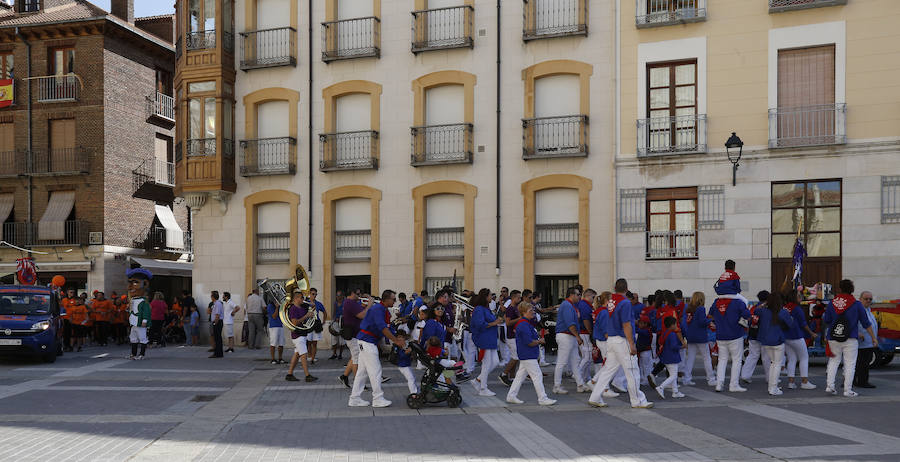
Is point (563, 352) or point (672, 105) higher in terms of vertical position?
point (672, 105)

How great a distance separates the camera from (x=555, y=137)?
23.9 metres

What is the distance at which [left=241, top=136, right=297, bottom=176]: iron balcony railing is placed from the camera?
26.2m

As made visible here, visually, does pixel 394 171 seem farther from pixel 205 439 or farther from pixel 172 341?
pixel 205 439

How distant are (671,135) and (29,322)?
53.8 ft

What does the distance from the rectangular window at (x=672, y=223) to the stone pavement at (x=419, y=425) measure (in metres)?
6.55

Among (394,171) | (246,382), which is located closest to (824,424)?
(246,382)

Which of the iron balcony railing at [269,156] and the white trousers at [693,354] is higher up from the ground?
the iron balcony railing at [269,156]

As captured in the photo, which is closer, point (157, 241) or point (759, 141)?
point (759, 141)

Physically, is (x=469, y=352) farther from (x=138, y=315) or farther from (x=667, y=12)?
(x=667, y=12)

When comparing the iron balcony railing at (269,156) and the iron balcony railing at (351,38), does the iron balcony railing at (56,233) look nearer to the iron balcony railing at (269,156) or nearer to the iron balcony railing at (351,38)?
the iron balcony railing at (269,156)

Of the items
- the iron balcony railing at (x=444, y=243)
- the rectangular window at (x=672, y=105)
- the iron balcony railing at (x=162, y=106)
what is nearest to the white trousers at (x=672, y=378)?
the rectangular window at (x=672, y=105)

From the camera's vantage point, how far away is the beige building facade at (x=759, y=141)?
2100 cm

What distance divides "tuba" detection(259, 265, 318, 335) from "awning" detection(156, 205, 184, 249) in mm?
13238

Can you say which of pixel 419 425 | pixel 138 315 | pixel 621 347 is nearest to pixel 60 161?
pixel 138 315
